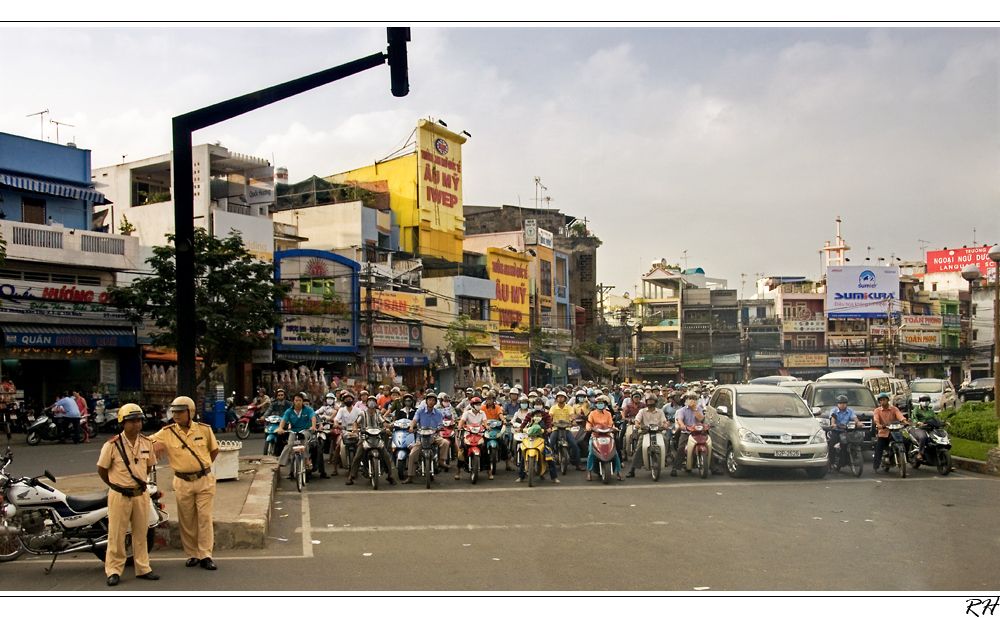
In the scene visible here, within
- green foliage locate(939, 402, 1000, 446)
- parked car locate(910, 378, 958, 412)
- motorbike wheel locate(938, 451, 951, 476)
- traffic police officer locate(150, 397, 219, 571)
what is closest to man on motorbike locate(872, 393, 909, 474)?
motorbike wheel locate(938, 451, 951, 476)

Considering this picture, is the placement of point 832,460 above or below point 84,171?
below

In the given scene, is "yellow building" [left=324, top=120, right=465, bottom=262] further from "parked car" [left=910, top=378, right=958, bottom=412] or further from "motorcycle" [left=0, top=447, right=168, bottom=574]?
"motorcycle" [left=0, top=447, right=168, bottom=574]

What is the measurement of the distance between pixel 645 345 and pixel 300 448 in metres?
49.7

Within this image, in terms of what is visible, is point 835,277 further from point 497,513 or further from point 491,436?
point 497,513

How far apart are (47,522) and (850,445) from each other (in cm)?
1291

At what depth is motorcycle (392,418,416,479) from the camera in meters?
14.4

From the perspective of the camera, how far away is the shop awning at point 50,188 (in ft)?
87.5

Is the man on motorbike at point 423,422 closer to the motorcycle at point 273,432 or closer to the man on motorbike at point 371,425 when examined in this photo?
the man on motorbike at point 371,425

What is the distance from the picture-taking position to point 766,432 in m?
14.2

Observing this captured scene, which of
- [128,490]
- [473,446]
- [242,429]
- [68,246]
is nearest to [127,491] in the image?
[128,490]

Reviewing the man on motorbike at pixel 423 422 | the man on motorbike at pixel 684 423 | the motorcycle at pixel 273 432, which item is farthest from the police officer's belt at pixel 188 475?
the man on motorbike at pixel 684 423

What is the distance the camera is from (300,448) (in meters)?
13.6

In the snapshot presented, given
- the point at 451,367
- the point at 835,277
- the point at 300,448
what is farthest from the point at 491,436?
the point at 835,277

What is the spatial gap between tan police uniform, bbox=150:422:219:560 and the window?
23928mm
